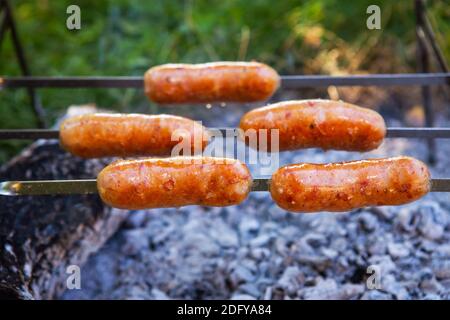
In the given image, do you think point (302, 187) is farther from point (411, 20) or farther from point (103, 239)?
point (411, 20)

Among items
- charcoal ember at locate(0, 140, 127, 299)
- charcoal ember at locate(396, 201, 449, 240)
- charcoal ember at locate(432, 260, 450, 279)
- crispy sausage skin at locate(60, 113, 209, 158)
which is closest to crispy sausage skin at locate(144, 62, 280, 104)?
crispy sausage skin at locate(60, 113, 209, 158)

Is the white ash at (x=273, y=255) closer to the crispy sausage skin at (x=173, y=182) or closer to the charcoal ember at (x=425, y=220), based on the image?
the charcoal ember at (x=425, y=220)

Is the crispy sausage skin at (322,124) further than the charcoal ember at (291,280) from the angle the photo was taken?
No

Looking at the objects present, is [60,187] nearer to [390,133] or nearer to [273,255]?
[273,255]

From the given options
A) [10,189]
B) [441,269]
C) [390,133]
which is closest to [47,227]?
[10,189]

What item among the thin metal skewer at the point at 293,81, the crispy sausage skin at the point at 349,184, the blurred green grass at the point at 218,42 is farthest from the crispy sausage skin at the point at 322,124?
the blurred green grass at the point at 218,42
